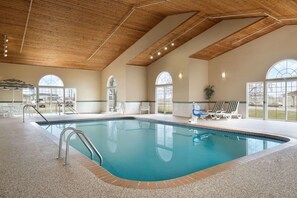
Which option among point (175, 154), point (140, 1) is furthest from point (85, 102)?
point (175, 154)

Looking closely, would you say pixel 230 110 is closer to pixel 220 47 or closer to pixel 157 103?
pixel 220 47

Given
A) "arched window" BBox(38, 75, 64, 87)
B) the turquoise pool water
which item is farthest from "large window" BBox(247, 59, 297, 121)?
"arched window" BBox(38, 75, 64, 87)

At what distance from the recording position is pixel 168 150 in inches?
203

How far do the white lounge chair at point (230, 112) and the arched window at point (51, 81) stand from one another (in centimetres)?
970

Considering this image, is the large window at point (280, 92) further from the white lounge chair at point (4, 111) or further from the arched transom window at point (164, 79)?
the white lounge chair at point (4, 111)

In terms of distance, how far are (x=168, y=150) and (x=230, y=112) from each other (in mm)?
5693

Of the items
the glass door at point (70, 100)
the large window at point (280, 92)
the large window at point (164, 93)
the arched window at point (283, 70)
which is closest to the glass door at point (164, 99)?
the large window at point (164, 93)

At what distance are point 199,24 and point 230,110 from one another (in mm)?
4201

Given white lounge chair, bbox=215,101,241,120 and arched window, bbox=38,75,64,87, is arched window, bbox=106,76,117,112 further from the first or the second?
white lounge chair, bbox=215,101,241,120

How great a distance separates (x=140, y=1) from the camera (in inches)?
273

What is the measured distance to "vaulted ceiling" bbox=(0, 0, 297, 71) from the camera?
6.88 metres

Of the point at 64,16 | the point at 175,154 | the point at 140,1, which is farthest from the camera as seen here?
the point at 64,16

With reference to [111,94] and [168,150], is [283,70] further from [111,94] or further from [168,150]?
[111,94]

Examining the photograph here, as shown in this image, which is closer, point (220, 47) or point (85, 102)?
point (220, 47)
